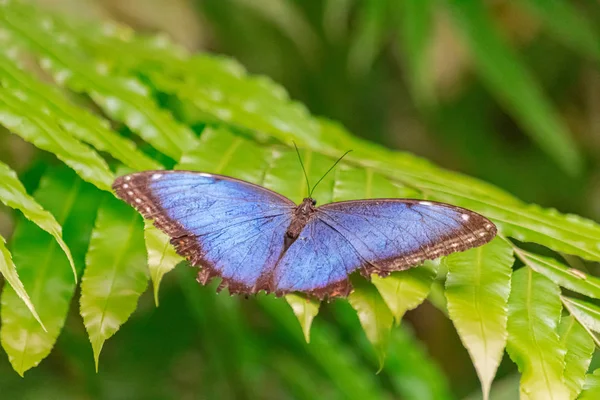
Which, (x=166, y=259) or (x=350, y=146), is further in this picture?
(x=350, y=146)

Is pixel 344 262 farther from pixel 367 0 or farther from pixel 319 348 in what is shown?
pixel 367 0

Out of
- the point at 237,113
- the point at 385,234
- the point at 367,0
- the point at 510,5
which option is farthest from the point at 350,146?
the point at 510,5

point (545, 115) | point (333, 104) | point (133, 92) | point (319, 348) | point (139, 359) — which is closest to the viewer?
point (133, 92)

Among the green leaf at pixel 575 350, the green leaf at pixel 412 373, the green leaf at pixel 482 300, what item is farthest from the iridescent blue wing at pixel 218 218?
the green leaf at pixel 412 373

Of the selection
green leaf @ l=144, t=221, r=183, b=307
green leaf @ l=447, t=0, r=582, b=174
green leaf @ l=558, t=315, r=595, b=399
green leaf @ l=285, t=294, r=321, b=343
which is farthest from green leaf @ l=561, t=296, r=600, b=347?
green leaf @ l=447, t=0, r=582, b=174

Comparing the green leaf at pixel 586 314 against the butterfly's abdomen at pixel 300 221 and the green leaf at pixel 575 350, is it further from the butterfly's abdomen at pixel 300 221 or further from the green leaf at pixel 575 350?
the butterfly's abdomen at pixel 300 221

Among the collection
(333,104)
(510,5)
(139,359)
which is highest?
(510,5)
